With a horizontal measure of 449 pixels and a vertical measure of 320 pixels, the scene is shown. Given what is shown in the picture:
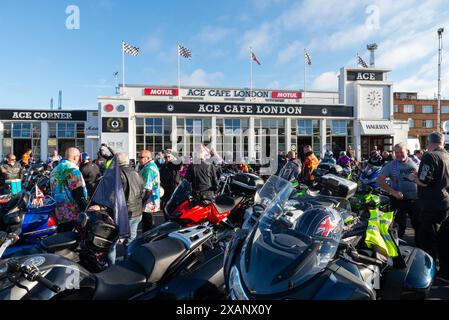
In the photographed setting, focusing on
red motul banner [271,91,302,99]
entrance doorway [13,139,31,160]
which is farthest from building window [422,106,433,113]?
entrance doorway [13,139,31,160]

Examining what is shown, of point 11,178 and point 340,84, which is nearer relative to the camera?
point 11,178

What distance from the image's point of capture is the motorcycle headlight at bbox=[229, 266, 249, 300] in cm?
189

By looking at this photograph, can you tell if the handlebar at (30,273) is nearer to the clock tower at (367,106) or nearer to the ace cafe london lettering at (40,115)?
the ace cafe london lettering at (40,115)

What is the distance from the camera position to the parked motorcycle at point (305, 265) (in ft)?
6.14

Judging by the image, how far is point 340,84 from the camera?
27.7m

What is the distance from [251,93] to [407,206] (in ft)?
84.8

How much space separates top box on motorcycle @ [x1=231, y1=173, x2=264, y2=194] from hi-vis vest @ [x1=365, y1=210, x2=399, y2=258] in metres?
2.32

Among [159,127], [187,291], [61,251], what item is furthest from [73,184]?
[159,127]

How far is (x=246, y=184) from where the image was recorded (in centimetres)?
523

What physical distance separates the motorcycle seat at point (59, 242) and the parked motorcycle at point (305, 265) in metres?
2.02

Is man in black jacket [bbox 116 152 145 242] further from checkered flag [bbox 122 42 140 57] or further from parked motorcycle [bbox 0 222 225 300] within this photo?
checkered flag [bbox 122 42 140 57]

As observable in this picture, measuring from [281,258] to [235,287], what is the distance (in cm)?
34

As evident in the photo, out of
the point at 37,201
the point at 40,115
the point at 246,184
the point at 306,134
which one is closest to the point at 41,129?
the point at 40,115
